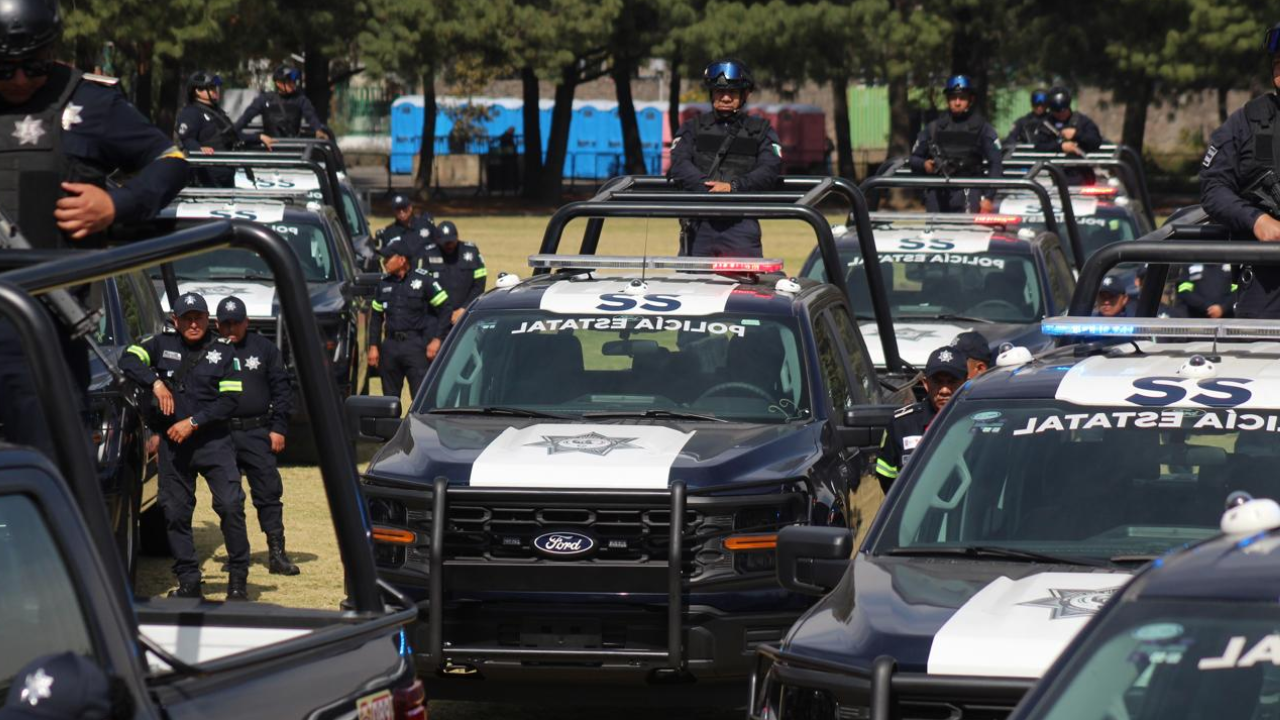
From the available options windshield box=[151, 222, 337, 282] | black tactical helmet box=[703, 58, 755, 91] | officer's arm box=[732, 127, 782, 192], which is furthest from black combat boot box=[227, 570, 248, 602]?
windshield box=[151, 222, 337, 282]

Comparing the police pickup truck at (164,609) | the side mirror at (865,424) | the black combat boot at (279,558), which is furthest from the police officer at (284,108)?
the police pickup truck at (164,609)

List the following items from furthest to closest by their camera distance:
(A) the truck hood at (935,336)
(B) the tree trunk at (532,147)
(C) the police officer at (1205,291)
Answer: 1. (B) the tree trunk at (532,147)
2. (C) the police officer at (1205,291)
3. (A) the truck hood at (935,336)

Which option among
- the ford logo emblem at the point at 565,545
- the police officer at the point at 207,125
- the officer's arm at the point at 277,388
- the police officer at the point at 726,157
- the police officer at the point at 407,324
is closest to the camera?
the ford logo emblem at the point at 565,545

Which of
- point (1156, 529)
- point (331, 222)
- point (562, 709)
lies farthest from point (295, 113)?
point (1156, 529)

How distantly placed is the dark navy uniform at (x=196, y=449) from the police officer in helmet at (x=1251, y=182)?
200 inches

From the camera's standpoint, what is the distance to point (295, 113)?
25328 millimetres

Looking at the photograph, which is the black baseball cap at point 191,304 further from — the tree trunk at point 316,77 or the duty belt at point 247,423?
the tree trunk at point 316,77

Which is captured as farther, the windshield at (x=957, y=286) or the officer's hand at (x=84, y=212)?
the windshield at (x=957, y=286)

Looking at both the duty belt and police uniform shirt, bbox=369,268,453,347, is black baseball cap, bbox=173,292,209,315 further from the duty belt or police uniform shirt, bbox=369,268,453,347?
police uniform shirt, bbox=369,268,453,347

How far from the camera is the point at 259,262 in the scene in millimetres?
17188

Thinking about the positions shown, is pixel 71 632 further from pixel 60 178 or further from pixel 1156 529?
pixel 1156 529

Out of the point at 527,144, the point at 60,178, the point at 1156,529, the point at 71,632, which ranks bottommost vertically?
the point at 527,144

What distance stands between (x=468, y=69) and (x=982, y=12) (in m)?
12.2

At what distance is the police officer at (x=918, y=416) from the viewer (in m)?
9.26
